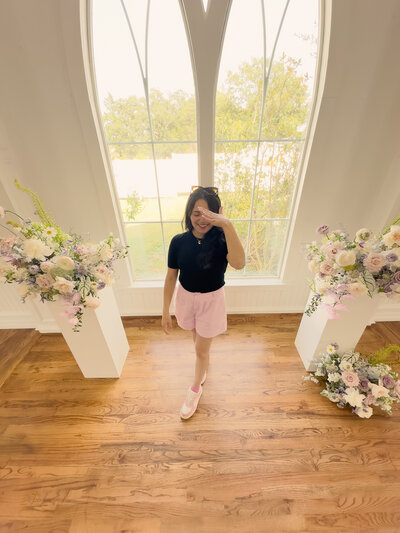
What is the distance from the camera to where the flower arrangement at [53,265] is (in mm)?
1272

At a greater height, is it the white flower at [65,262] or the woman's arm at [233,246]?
the woman's arm at [233,246]

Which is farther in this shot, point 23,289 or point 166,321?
point 166,321

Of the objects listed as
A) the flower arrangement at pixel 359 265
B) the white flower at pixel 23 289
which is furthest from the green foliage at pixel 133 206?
the flower arrangement at pixel 359 265

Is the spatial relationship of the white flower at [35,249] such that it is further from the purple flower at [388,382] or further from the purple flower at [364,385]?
the purple flower at [388,382]

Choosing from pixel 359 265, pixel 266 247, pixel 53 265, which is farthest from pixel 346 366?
pixel 53 265

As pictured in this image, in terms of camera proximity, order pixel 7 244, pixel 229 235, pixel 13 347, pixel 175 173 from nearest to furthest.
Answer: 1. pixel 229 235
2. pixel 7 244
3. pixel 175 173
4. pixel 13 347

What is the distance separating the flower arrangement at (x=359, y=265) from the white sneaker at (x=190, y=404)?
1161 millimetres

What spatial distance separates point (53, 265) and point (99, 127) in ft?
3.52

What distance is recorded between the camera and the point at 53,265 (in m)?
1.32

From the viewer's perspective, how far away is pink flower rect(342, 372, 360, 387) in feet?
5.26

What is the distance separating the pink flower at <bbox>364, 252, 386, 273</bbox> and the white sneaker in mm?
1462

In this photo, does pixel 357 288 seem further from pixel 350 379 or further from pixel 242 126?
pixel 242 126

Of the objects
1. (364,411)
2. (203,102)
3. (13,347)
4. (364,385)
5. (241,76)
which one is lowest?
(13,347)

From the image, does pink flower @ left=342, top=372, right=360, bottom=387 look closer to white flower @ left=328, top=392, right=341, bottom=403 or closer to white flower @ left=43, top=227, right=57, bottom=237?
white flower @ left=328, top=392, right=341, bottom=403
